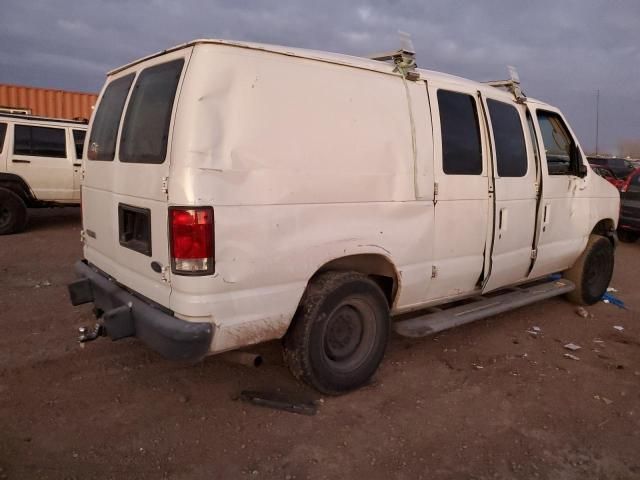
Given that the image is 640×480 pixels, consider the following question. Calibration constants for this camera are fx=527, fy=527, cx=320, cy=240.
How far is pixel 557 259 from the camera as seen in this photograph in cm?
538

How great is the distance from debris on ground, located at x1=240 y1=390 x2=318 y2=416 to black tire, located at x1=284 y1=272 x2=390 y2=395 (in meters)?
0.15

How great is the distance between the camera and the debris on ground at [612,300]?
6.24 meters

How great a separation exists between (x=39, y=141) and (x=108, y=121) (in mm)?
7061

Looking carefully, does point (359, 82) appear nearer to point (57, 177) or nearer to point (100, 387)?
point (100, 387)

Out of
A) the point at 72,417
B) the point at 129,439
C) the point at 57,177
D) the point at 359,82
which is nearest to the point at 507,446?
the point at 129,439

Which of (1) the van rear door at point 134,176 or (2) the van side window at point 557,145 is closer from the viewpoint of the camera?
(1) the van rear door at point 134,176

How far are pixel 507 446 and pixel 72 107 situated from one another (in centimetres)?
1855

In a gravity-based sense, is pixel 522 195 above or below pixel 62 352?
above

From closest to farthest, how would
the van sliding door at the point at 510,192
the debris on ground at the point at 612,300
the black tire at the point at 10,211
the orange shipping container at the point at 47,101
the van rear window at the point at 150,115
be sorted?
1. the van rear window at the point at 150,115
2. the van sliding door at the point at 510,192
3. the debris on ground at the point at 612,300
4. the black tire at the point at 10,211
5. the orange shipping container at the point at 47,101

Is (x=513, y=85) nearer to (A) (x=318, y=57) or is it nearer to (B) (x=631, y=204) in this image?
(A) (x=318, y=57)

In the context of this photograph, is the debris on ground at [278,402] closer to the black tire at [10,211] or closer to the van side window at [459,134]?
the van side window at [459,134]

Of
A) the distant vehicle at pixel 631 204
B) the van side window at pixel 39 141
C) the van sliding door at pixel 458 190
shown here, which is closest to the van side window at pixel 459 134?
the van sliding door at pixel 458 190

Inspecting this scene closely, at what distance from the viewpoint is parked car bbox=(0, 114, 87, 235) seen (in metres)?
9.35

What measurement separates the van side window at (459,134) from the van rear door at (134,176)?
2.01 meters
